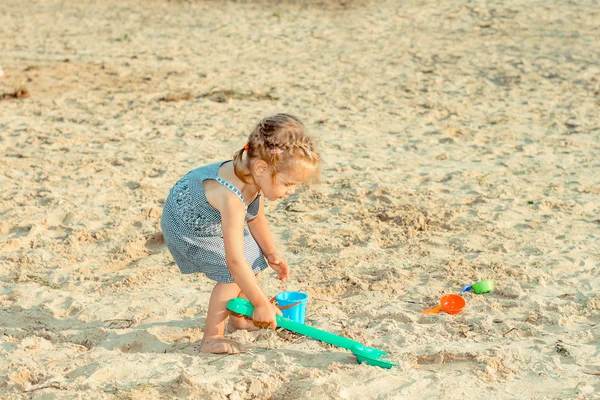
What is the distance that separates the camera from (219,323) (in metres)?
2.90

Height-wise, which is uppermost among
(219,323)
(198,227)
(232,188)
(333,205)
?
(232,188)

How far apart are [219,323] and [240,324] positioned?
0.22 metres

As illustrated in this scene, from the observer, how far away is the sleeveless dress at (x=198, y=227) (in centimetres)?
295

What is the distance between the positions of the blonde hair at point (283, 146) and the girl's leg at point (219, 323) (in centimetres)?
51

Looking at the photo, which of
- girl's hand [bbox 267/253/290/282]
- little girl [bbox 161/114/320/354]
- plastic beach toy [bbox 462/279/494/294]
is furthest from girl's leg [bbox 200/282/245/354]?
plastic beach toy [bbox 462/279/494/294]

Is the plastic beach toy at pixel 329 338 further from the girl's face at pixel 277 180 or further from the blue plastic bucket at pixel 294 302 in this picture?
the girl's face at pixel 277 180

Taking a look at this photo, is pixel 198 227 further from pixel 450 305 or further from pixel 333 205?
pixel 333 205

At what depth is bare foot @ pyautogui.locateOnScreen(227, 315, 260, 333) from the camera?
10.2 ft

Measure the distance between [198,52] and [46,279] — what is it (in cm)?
526

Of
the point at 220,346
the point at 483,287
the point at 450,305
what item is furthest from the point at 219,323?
the point at 483,287

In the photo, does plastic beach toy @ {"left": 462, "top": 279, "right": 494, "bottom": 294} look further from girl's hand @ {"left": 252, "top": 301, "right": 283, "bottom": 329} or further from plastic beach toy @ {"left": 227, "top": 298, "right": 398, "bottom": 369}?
girl's hand @ {"left": 252, "top": 301, "right": 283, "bottom": 329}

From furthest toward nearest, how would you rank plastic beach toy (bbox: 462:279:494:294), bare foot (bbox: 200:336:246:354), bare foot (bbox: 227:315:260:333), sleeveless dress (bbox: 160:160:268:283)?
plastic beach toy (bbox: 462:279:494:294)
bare foot (bbox: 227:315:260:333)
sleeveless dress (bbox: 160:160:268:283)
bare foot (bbox: 200:336:246:354)

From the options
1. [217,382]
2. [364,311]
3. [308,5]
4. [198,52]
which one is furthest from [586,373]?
[308,5]

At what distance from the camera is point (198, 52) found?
8.48 meters
